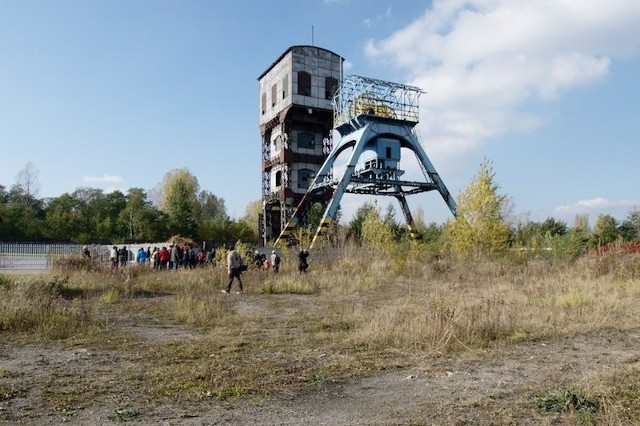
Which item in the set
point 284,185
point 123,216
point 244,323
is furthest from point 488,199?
point 123,216

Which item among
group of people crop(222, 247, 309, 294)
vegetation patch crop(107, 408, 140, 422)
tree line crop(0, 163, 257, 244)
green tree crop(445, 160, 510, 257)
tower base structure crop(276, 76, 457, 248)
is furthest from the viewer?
tree line crop(0, 163, 257, 244)

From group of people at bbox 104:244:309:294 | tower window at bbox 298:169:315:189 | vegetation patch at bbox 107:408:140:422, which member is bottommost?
vegetation patch at bbox 107:408:140:422

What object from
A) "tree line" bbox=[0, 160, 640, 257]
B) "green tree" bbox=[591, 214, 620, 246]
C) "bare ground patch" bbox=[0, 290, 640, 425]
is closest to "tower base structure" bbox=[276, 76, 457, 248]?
"tree line" bbox=[0, 160, 640, 257]

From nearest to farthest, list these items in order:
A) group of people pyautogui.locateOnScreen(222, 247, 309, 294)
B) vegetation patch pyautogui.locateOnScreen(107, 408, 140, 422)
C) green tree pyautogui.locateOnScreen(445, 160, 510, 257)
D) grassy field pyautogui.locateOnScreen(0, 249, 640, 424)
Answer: vegetation patch pyautogui.locateOnScreen(107, 408, 140, 422) → grassy field pyautogui.locateOnScreen(0, 249, 640, 424) → group of people pyautogui.locateOnScreen(222, 247, 309, 294) → green tree pyautogui.locateOnScreen(445, 160, 510, 257)

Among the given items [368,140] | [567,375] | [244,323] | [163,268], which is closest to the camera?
[567,375]

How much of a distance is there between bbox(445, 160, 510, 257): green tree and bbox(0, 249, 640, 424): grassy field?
194 inches

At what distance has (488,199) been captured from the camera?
21.9m

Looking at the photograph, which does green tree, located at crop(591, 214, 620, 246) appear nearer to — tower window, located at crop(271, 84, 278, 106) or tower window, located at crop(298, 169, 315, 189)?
tower window, located at crop(298, 169, 315, 189)

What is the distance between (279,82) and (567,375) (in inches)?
1721

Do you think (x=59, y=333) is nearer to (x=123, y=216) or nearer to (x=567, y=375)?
(x=567, y=375)

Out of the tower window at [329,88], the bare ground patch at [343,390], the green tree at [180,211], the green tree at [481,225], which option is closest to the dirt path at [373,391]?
the bare ground patch at [343,390]

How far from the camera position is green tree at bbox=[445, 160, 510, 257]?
21781 mm

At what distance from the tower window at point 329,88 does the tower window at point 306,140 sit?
12.7ft

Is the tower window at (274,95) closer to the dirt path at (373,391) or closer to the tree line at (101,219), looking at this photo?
the tree line at (101,219)
